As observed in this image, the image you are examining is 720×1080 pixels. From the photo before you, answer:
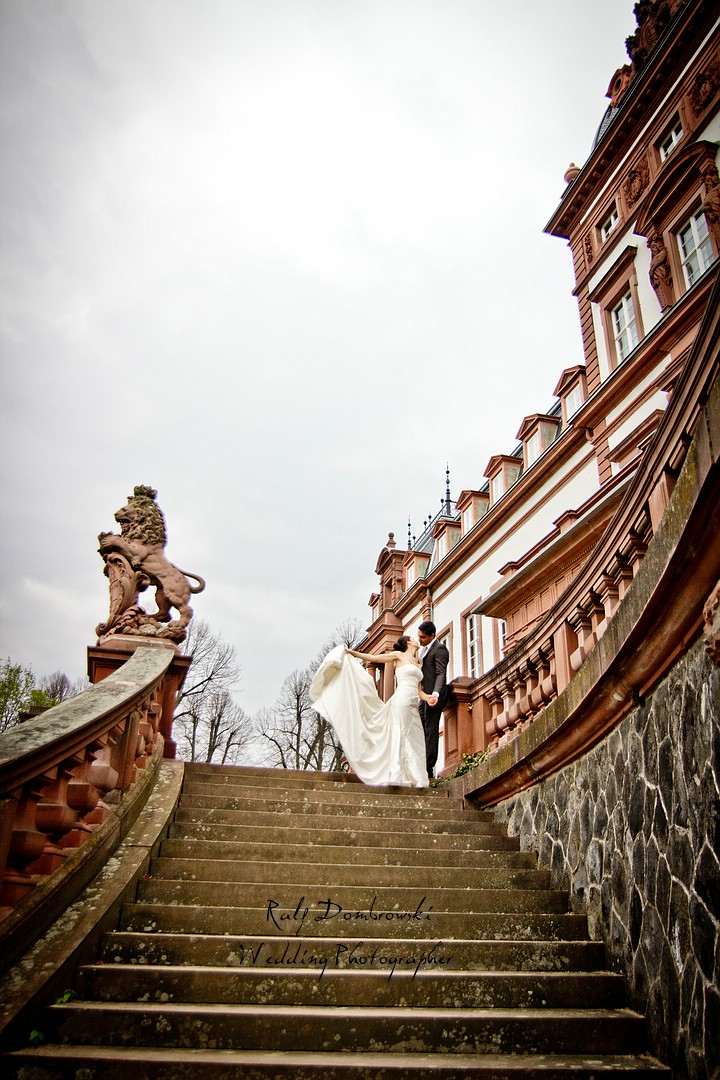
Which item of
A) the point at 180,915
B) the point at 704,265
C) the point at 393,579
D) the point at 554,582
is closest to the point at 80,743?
the point at 180,915

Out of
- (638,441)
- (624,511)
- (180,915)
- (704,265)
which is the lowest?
(180,915)

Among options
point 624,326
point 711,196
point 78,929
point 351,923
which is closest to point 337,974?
point 351,923

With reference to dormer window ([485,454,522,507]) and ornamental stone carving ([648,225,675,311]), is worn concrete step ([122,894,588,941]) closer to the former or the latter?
ornamental stone carving ([648,225,675,311])

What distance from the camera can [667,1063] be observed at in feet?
11.5

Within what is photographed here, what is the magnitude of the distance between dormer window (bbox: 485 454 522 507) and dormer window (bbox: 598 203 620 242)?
20.8 feet

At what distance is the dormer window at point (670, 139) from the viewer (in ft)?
46.9

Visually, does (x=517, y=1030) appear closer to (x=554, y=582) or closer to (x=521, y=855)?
(x=521, y=855)

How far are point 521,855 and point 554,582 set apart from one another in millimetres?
7361

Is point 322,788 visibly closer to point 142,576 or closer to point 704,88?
point 142,576

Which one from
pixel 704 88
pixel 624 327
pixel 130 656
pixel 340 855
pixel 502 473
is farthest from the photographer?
pixel 502 473

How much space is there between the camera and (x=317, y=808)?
6699mm

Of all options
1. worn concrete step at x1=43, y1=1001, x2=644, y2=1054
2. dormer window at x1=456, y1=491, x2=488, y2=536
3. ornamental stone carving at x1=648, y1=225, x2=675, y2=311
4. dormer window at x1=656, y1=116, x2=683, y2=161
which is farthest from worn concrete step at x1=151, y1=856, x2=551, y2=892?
dormer window at x1=456, y1=491, x2=488, y2=536

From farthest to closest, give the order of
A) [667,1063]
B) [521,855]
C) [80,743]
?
[521,855] → [80,743] → [667,1063]

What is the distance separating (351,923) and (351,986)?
2.27ft
